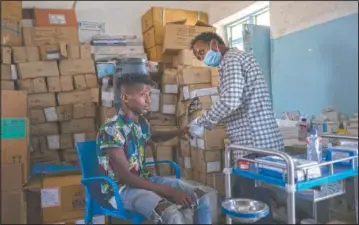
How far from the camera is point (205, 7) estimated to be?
1483 millimetres

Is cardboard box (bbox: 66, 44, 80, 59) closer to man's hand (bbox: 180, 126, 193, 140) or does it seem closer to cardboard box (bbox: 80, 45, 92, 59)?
cardboard box (bbox: 80, 45, 92, 59)

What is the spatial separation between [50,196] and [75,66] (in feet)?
3.33

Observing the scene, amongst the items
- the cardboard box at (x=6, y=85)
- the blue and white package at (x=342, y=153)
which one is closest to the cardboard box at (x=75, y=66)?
the cardboard box at (x=6, y=85)

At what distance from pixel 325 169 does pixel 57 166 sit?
125cm

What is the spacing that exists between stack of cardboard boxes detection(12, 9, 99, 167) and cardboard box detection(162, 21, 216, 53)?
0.51 meters

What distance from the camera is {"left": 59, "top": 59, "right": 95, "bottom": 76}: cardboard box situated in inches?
83.4

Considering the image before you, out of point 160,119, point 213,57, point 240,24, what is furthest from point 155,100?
point 240,24

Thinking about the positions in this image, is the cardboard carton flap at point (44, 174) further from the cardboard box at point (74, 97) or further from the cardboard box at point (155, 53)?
the cardboard box at point (155, 53)

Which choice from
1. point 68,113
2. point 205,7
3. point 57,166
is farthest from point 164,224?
point 68,113

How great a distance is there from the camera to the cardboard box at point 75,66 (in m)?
2.12

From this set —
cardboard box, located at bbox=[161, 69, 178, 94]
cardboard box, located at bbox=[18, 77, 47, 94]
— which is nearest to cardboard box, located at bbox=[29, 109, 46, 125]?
cardboard box, located at bbox=[18, 77, 47, 94]

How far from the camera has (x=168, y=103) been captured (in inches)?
58.5

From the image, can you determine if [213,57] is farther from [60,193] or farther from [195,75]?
[60,193]

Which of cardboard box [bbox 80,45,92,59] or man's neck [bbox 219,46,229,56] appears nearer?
man's neck [bbox 219,46,229,56]
